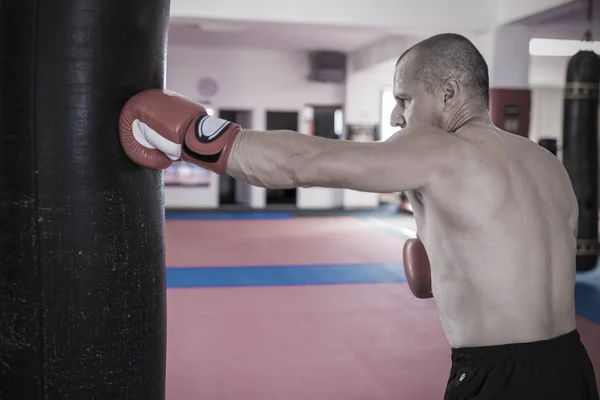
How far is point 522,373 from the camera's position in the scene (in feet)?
4.64

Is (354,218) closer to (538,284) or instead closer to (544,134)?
(544,134)

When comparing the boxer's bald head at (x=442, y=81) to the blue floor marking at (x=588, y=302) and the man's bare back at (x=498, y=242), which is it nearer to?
the man's bare back at (x=498, y=242)

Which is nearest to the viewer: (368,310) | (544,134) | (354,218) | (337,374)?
(337,374)

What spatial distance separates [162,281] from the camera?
156 centimetres

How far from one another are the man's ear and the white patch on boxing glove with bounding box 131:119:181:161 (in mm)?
643

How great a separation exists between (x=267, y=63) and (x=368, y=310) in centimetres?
875

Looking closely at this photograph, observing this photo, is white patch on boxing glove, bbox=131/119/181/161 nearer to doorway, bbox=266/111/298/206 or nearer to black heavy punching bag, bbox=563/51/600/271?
black heavy punching bag, bbox=563/51/600/271

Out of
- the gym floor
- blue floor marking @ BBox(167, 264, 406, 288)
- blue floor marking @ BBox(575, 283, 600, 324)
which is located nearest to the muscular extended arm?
the gym floor

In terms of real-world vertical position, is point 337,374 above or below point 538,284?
below

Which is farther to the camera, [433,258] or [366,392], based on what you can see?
[366,392]

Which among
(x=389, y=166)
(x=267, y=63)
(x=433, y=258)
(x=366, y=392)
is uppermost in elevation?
(x=267, y=63)

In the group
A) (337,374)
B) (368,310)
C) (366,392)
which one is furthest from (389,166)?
(368,310)

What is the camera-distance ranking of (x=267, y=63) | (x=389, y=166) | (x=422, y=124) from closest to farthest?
(x=389, y=166) → (x=422, y=124) → (x=267, y=63)

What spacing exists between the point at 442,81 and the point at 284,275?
4927 mm
